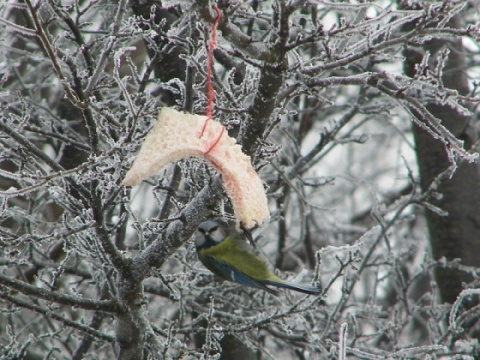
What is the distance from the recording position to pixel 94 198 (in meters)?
2.92

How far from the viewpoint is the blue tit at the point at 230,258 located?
12.2 ft

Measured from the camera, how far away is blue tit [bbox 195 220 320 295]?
3723 mm

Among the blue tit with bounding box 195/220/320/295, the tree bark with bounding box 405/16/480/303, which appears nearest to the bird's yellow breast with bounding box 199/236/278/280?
the blue tit with bounding box 195/220/320/295

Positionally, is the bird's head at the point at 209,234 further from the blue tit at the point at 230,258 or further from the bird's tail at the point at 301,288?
the bird's tail at the point at 301,288

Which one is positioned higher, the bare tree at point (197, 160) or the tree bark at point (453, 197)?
the tree bark at point (453, 197)

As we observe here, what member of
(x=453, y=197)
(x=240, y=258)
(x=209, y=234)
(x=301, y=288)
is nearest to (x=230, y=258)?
(x=240, y=258)

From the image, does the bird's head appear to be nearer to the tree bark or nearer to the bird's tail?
the bird's tail

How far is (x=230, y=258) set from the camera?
12.7 feet

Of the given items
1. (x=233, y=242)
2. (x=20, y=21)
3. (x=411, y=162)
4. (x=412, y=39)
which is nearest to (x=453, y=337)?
(x=233, y=242)

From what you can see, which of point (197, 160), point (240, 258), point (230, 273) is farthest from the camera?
point (240, 258)

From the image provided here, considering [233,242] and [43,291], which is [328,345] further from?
[43,291]

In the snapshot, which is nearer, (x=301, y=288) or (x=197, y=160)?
(x=301, y=288)

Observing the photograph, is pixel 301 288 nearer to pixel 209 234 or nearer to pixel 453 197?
pixel 209 234

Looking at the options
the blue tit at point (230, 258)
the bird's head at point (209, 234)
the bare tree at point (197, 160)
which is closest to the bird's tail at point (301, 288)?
the blue tit at point (230, 258)
